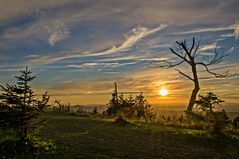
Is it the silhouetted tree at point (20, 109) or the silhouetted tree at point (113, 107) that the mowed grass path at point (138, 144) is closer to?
the silhouetted tree at point (20, 109)

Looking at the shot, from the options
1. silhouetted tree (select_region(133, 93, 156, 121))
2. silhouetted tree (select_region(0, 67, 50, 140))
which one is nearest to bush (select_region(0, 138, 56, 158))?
silhouetted tree (select_region(0, 67, 50, 140))

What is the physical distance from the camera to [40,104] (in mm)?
12539

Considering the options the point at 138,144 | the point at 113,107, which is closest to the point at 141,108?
the point at 113,107

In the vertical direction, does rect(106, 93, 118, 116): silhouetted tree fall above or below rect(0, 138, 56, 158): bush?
above

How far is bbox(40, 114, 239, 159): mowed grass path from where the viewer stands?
1248 cm

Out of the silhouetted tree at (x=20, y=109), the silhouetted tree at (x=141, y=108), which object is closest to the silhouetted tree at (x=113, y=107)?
the silhouetted tree at (x=141, y=108)

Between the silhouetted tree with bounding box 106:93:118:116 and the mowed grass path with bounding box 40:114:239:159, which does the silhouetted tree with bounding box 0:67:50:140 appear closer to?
the mowed grass path with bounding box 40:114:239:159

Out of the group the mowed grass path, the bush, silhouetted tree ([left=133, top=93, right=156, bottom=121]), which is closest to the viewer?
the bush

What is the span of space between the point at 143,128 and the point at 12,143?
8415 mm

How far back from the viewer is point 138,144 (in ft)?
47.7

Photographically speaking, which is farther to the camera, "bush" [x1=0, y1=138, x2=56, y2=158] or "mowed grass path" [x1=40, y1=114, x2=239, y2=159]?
"mowed grass path" [x1=40, y1=114, x2=239, y2=159]

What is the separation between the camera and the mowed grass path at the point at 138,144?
12.5 meters

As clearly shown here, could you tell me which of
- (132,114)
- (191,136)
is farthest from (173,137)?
(132,114)

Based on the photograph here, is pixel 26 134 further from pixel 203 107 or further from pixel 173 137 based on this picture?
pixel 203 107
